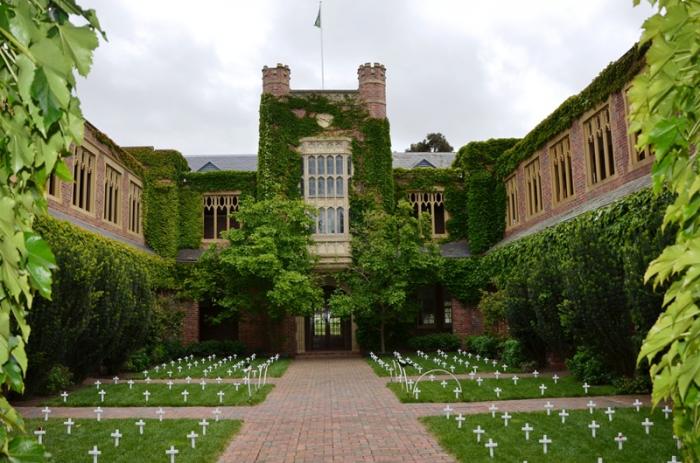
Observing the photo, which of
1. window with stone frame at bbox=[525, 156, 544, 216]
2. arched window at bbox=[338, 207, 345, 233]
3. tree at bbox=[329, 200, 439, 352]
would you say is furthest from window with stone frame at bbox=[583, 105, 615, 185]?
arched window at bbox=[338, 207, 345, 233]

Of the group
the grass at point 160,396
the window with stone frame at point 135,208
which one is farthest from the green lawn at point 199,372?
the window with stone frame at point 135,208

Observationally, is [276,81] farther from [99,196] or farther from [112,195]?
[99,196]

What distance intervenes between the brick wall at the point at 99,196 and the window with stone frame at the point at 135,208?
218 mm

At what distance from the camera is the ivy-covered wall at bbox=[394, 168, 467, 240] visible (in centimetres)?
2758

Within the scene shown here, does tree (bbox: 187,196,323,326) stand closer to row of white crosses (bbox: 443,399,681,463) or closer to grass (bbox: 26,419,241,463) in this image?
grass (bbox: 26,419,241,463)

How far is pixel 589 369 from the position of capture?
13.8 m

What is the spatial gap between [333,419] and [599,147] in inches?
486

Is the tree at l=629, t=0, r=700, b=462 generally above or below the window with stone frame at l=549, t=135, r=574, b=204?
below

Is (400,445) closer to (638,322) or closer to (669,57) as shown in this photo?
(638,322)

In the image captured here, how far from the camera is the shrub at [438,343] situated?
24234mm

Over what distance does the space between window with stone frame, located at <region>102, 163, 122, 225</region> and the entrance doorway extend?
9.07m

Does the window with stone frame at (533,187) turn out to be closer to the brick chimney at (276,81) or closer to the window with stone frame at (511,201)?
the window with stone frame at (511,201)

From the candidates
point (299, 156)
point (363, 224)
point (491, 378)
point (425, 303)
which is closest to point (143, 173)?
point (299, 156)

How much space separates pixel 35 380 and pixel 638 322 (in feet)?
38.3
